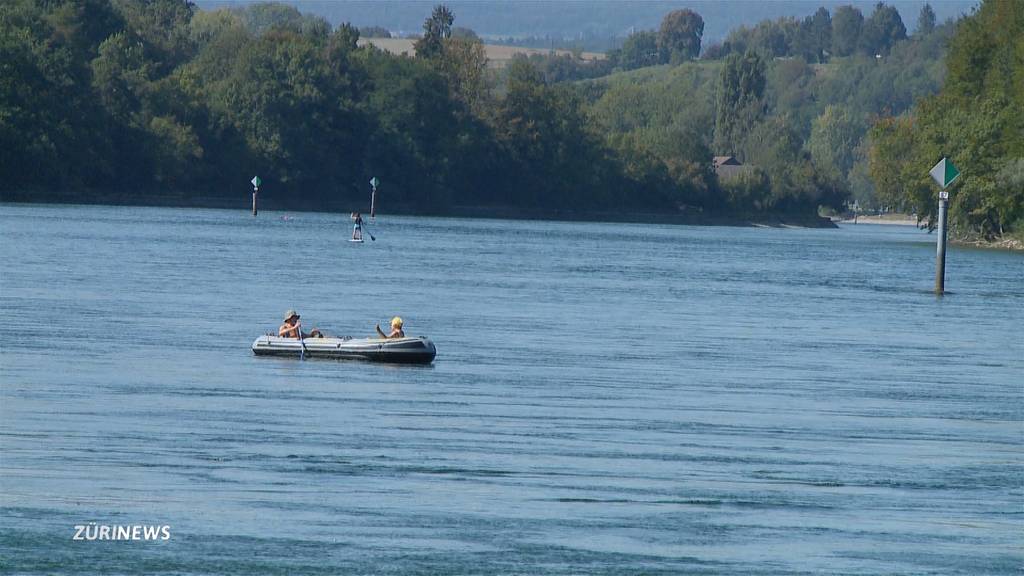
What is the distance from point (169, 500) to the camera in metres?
20.6

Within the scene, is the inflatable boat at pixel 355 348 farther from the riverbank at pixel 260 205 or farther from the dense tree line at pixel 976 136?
the riverbank at pixel 260 205

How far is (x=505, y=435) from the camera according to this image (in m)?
26.6

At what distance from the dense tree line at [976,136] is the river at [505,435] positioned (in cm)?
6606

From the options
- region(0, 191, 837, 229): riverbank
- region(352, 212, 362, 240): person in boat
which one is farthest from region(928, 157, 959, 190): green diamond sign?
region(0, 191, 837, 229): riverbank

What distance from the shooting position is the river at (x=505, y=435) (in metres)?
19.1

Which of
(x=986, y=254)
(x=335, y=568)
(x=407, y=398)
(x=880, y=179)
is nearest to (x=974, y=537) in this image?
(x=335, y=568)

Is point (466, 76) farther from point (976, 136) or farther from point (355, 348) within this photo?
point (355, 348)

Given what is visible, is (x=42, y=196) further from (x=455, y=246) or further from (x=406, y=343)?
(x=406, y=343)

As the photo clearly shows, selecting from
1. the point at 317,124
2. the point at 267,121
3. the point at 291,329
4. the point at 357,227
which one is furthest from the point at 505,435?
the point at 317,124

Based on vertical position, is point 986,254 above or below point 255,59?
below

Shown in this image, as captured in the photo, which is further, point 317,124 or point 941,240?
point 317,124

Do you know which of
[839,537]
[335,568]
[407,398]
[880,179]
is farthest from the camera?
[880,179]

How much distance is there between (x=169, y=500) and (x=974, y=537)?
8.68m

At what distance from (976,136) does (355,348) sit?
92963mm
